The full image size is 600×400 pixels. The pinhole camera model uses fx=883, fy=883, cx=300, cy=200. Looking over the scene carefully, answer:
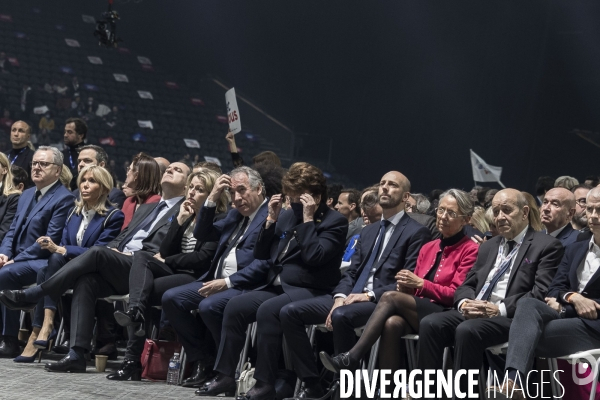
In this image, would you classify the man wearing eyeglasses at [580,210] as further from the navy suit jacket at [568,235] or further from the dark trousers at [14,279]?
the dark trousers at [14,279]

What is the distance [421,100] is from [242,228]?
33.8 feet

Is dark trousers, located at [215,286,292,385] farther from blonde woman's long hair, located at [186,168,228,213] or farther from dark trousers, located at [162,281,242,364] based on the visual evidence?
blonde woman's long hair, located at [186,168,228,213]

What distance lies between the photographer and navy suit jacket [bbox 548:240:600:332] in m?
4.00

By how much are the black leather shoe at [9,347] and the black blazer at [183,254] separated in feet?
4.36

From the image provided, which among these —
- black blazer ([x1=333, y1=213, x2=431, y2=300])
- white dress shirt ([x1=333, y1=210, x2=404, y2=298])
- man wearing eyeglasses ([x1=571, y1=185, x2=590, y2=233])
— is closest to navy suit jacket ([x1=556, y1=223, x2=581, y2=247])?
man wearing eyeglasses ([x1=571, y1=185, x2=590, y2=233])

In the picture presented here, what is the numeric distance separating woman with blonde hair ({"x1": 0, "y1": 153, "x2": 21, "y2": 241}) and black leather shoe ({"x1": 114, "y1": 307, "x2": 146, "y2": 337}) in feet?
6.09

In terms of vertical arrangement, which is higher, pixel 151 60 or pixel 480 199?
pixel 151 60

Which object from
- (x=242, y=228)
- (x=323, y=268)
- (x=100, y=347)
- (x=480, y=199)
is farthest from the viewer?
(x=480, y=199)

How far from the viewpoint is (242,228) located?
17.0 ft

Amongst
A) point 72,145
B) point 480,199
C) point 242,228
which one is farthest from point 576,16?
point 242,228

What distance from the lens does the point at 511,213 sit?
4.30 meters

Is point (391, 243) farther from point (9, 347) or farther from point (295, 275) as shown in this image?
point (9, 347)

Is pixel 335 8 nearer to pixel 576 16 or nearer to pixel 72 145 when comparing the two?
pixel 576 16

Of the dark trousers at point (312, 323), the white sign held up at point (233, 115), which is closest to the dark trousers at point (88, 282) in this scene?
the dark trousers at point (312, 323)
